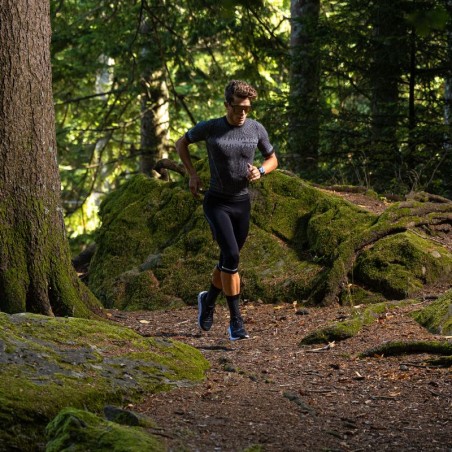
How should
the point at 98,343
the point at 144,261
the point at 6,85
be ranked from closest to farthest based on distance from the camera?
the point at 98,343 → the point at 6,85 → the point at 144,261

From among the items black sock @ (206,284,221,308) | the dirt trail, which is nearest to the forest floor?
the dirt trail

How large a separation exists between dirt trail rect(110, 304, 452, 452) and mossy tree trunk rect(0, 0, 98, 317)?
5.31 ft

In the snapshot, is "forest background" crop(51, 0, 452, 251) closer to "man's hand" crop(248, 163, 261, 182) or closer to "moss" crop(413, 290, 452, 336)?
"moss" crop(413, 290, 452, 336)

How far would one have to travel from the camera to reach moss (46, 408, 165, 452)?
4.10m

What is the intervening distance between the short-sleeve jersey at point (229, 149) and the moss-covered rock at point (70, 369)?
6.06ft

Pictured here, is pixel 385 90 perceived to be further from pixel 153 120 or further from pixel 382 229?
pixel 153 120

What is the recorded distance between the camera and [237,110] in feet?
24.8

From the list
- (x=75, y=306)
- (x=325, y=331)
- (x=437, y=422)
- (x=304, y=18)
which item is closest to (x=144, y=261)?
(x=75, y=306)

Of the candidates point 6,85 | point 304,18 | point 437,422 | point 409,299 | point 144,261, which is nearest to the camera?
point 437,422

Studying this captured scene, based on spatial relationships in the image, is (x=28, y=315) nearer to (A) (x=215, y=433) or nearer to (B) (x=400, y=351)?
(A) (x=215, y=433)

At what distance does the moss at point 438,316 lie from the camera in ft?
24.5

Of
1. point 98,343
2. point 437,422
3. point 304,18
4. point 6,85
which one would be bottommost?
point 437,422

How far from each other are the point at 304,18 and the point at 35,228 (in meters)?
7.44

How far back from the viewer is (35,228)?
25.5 feet
